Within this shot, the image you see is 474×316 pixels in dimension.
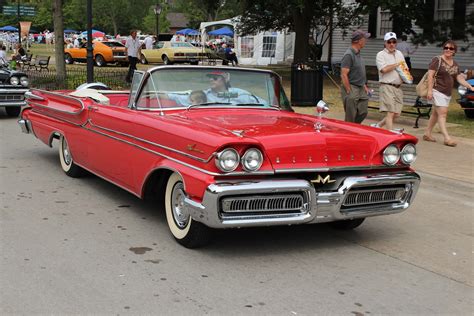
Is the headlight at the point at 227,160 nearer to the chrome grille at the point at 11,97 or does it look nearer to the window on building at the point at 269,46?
the chrome grille at the point at 11,97

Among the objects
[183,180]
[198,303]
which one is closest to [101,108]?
[183,180]

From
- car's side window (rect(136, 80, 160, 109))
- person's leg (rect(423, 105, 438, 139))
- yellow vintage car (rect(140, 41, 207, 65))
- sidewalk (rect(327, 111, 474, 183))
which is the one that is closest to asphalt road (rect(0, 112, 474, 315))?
car's side window (rect(136, 80, 160, 109))

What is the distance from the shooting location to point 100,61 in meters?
32.5

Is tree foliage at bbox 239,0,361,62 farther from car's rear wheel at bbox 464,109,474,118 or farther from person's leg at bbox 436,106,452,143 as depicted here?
person's leg at bbox 436,106,452,143

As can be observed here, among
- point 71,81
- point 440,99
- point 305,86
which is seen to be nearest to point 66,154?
point 440,99

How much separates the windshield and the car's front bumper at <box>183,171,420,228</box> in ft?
5.12

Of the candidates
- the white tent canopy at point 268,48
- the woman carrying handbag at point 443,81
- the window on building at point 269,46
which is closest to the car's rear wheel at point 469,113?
the woman carrying handbag at point 443,81

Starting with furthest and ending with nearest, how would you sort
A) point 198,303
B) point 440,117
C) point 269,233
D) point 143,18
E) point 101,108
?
point 143,18, point 440,117, point 101,108, point 269,233, point 198,303

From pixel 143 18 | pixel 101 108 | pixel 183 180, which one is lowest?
pixel 183 180

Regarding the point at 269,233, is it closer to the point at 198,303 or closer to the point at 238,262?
the point at 238,262

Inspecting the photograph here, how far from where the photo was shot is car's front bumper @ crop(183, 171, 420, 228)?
4320mm

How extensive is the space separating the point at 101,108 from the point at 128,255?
218cm

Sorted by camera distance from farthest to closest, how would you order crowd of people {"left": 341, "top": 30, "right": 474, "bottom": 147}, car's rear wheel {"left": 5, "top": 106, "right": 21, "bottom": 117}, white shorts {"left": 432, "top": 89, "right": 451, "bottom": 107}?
1. car's rear wheel {"left": 5, "top": 106, "right": 21, "bottom": 117}
2. white shorts {"left": 432, "top": 89, "right": 451, "bottom": 107}
3. crowd of people {"left": 341, "top": 30, "right": 474, "bottom": 147}

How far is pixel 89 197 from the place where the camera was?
654cm
